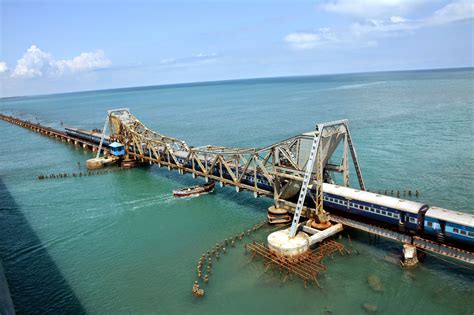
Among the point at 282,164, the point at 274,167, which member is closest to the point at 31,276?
the point at 274,167

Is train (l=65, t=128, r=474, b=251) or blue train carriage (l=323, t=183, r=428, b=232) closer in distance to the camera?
train (l=65, t=128, r=474, b=251)

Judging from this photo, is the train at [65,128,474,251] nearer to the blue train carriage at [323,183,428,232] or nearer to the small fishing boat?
the blue train carriage at [323,183,428,232]

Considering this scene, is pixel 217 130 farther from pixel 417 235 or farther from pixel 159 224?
pixel 417 235

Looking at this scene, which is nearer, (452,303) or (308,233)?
(452,303)

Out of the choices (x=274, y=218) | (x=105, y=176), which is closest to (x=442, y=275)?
(x=274, y=218)

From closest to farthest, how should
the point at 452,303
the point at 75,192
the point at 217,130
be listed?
the point at 452,303
the point at 75,192
the point at 217,130

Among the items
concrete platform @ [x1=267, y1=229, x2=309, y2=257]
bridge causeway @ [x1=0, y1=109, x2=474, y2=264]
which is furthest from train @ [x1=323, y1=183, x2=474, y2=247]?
concrete platform @ [x1=267, y1=229, x2=309, y2=257]

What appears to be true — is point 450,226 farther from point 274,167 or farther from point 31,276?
point 31,276

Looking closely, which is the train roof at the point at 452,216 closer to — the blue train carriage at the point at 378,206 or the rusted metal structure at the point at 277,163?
the blue train carriage at the point at 378,206
